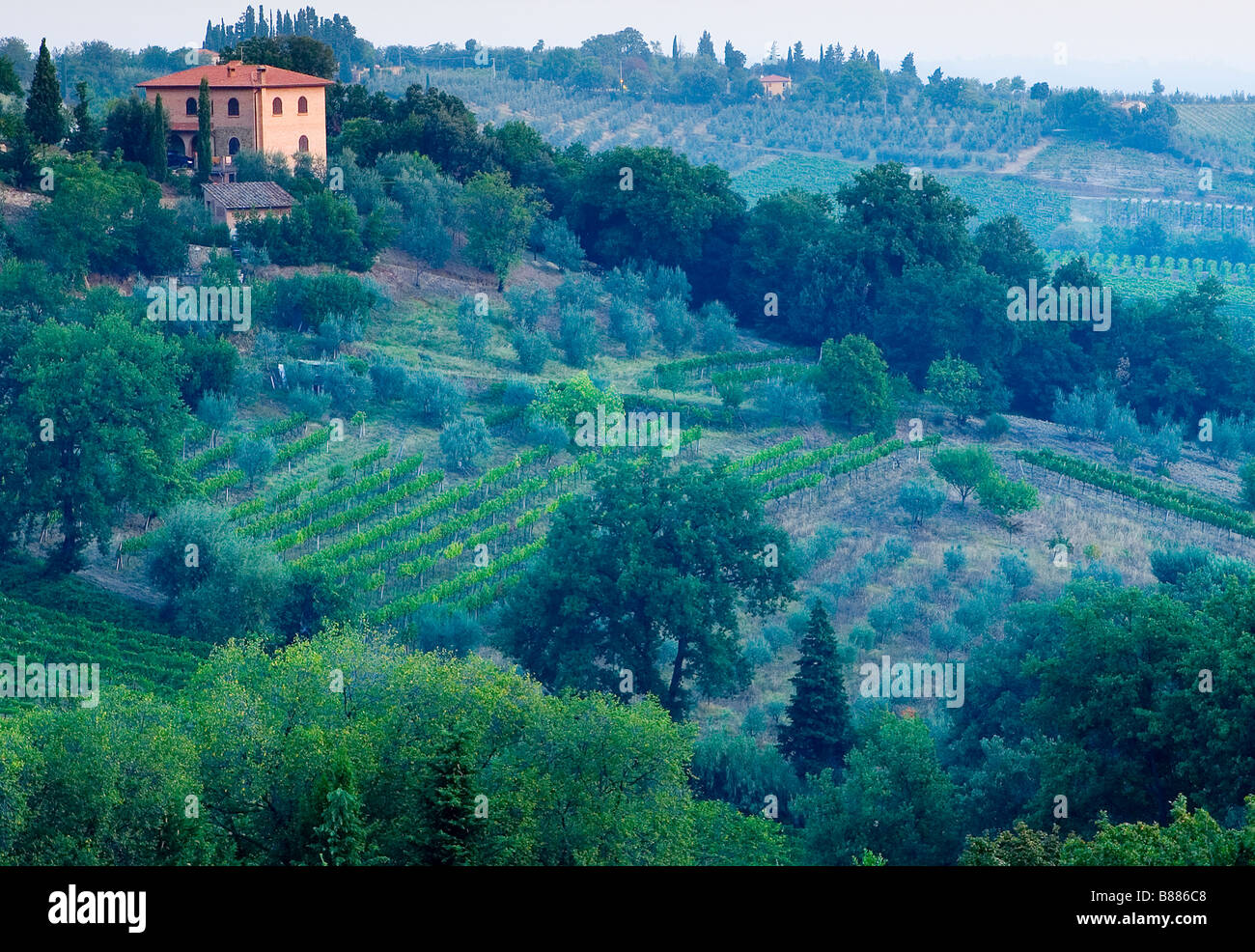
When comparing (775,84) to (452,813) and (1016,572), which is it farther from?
(452,813)

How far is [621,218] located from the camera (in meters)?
57.6

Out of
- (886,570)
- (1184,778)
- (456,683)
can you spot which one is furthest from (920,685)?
(456,683)

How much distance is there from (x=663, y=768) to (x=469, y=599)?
445 inches

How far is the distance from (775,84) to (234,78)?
231ft

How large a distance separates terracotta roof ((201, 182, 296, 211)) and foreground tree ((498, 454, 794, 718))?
888 inches

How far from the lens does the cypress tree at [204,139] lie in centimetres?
5119

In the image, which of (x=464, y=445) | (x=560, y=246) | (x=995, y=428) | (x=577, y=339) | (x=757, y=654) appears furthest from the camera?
(x=560, y=246)

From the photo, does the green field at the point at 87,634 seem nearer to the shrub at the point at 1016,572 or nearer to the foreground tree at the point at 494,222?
the shrub at the point at 1016,572

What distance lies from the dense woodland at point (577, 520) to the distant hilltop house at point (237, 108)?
2193 mm

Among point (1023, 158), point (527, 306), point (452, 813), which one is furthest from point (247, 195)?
point (1023, 158)

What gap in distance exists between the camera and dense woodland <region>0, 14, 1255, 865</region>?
21.1 meters

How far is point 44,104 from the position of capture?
48688 mm

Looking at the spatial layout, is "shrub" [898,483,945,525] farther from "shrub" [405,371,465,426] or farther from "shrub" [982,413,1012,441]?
"shrub" [405,371,465,426]

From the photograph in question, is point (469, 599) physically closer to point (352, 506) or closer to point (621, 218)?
point (352, 506)
